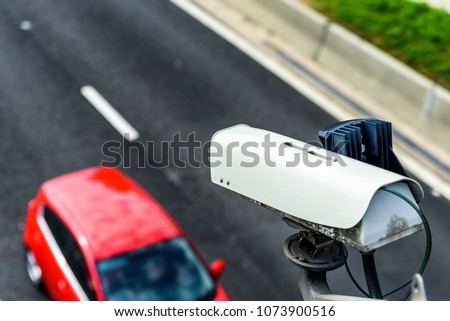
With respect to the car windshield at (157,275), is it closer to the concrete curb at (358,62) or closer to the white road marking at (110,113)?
the white road marking at (110,113)

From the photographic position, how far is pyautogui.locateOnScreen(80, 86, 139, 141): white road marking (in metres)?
13.6

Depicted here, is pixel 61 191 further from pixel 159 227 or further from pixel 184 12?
pixel 184 12

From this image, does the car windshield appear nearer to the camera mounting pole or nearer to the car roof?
the car roof

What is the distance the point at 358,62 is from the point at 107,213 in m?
6.17

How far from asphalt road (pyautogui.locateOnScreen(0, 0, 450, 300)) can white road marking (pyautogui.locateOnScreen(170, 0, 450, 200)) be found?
18 centimetres

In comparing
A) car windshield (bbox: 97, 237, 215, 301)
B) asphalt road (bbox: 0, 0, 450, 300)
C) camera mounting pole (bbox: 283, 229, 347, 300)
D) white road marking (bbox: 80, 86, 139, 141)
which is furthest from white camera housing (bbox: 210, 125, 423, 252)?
white road marking (bbox: 80, 86, 139, 141)

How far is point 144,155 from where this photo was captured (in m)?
13.1

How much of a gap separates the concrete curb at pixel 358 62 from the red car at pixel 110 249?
16.9 ft

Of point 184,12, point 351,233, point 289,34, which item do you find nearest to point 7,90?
point 184,12

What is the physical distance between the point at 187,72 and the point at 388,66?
3.67 m

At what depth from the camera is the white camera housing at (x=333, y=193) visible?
367 cm

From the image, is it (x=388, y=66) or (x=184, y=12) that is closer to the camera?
(x=388, y=66)

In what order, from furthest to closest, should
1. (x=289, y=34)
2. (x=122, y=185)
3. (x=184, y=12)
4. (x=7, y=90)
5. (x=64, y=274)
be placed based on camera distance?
(x=184, y=12), (x=289, y=34), (x=7, y=90), (x=122, y=185), (x=64, y=274)

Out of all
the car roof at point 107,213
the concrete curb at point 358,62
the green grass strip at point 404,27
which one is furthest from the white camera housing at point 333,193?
the green grass strip at point 404,27
